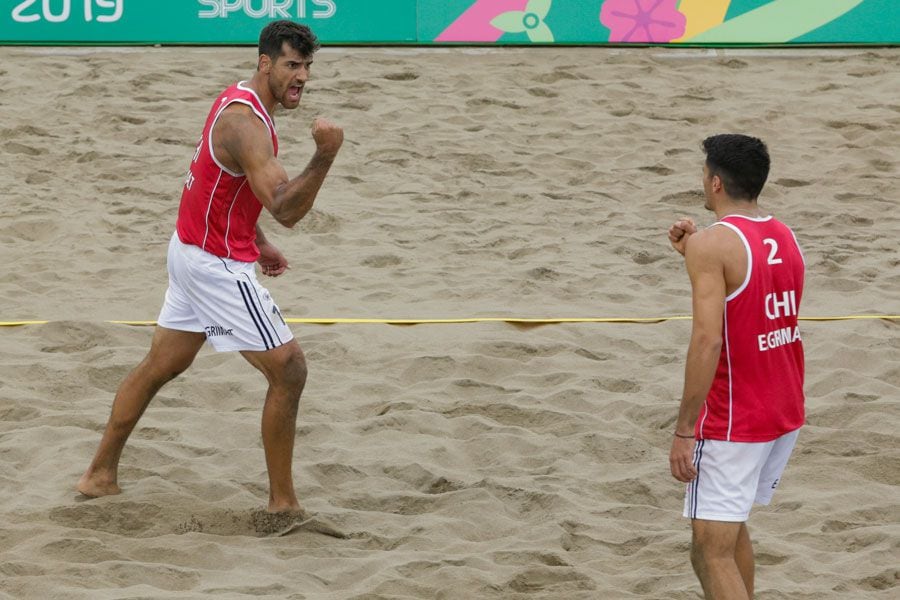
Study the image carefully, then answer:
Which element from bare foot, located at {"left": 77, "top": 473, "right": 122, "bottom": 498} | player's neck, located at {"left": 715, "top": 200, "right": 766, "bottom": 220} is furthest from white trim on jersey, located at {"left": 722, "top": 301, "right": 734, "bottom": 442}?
bare foot, located at {"left": 77, "top": 473, "right": 122, "bottom": 498}

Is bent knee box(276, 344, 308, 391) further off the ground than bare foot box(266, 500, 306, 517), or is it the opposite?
bent knee box(276, 344, 308, 391)

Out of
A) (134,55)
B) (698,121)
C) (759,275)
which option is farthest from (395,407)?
(134,55)

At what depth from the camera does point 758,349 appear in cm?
371

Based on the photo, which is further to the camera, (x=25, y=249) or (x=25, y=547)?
(x=25, y=249)

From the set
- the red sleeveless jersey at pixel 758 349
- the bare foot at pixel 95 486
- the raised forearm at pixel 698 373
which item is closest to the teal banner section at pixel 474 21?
the bare foot at pixel 95 486

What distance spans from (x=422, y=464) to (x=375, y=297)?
2.28m

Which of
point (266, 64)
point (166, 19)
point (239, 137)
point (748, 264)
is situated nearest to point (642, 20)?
point (166, 19)

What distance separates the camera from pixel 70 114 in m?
10.3

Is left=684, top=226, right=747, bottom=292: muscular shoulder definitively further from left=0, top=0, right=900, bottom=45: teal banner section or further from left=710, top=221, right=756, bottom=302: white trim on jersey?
left=0, top=0, right=900, bottom=45: teal banner section

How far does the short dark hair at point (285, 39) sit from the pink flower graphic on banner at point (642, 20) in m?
6.87

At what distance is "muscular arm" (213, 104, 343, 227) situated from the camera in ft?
14.7

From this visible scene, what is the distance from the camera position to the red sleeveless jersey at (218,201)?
4836 mm

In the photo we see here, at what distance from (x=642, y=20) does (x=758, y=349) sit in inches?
321

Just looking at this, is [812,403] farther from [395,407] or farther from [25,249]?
[25,249]
